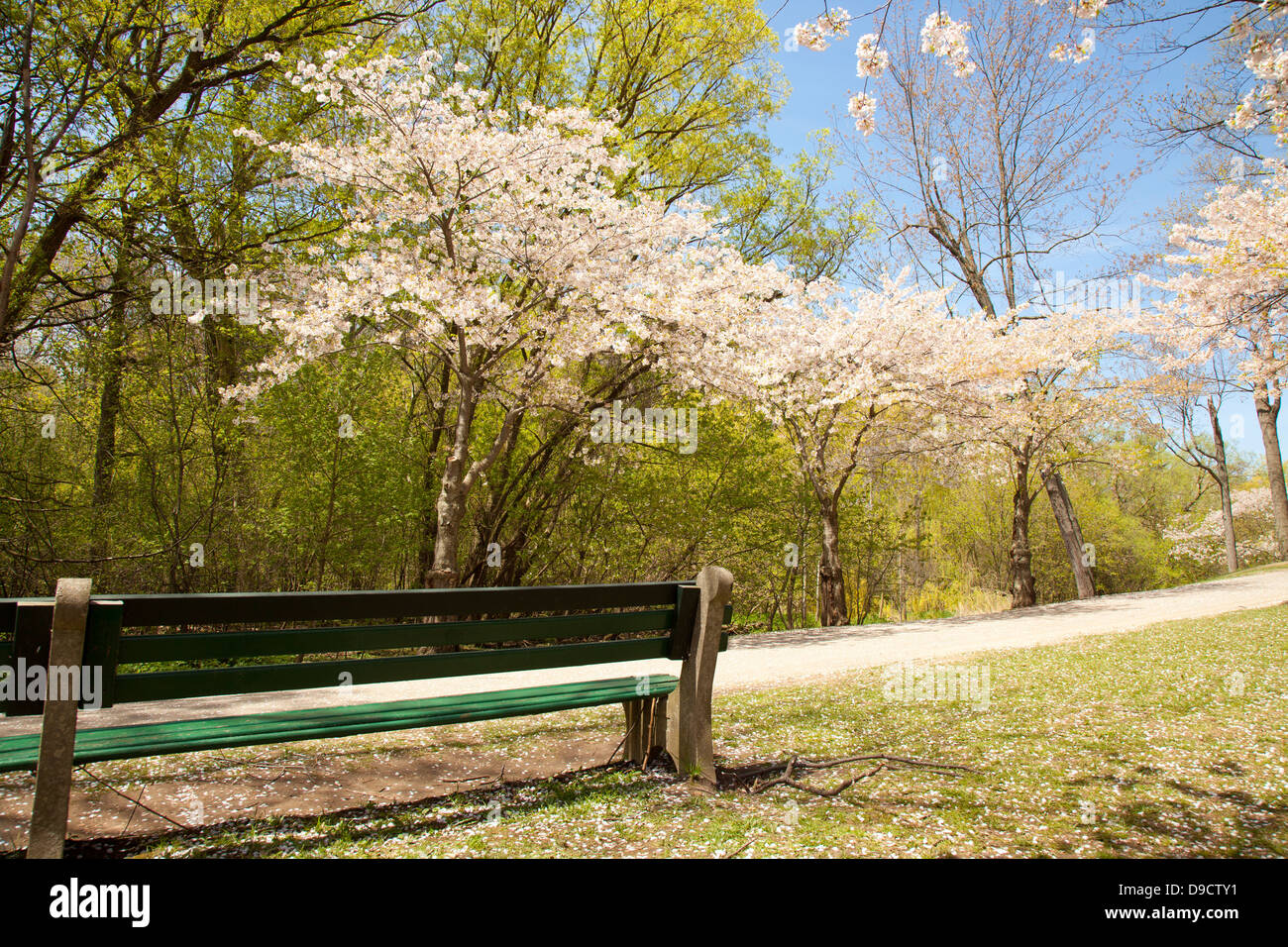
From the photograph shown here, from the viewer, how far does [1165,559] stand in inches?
1172

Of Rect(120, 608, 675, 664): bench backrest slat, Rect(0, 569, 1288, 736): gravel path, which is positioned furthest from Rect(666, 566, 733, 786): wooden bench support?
Rect(0, 569, 1288, 736): gravel path

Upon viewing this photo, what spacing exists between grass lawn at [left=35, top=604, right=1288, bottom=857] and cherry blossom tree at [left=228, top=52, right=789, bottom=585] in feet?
17.4

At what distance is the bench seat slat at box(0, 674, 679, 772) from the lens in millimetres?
2455

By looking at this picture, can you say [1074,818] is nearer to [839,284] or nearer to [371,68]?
[371,68]

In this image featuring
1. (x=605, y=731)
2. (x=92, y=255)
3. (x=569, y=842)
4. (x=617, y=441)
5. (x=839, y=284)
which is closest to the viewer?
(x=569, y=842)

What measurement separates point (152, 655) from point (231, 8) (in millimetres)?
9815

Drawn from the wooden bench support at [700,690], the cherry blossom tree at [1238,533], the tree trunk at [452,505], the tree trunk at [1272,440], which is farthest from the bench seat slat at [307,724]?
the cherry blossom tree at [1238,533]

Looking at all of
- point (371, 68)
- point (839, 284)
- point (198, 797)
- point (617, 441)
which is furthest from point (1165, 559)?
point (198, 797)

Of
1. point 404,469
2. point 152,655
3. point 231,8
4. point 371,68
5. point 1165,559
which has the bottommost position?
point 1165,559

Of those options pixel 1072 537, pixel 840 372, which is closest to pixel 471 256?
pixel 840 372

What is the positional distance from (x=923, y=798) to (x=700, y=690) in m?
1.06

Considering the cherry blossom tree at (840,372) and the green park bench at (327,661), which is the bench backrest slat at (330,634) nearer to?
the green park bench at (327,661)

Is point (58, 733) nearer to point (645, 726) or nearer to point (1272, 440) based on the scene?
point (645, 726)

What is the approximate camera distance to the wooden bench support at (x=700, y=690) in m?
3.38
